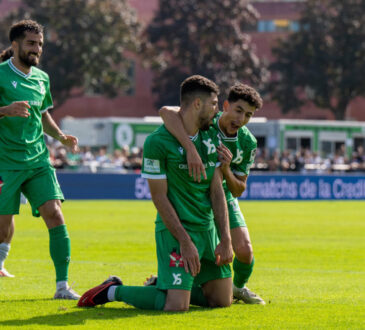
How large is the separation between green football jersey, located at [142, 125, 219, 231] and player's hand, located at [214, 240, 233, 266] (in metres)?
0.28

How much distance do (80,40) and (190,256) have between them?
183ft

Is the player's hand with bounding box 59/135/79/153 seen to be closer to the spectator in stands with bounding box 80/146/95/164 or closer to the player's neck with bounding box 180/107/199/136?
the player's neck with bounding box 180/107/199/136

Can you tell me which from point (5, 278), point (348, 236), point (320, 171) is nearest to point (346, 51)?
point (320, 171)

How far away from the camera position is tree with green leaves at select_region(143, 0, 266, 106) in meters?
63.9

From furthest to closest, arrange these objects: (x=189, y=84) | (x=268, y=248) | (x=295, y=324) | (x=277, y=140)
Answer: (x=277, y=140), (x=268, y=248), (x=189, y=84), (x=295, y=324)

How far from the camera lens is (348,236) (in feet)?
57.0

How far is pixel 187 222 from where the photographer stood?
24.9 feet

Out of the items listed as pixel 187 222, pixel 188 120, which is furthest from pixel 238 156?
pixel 187 222

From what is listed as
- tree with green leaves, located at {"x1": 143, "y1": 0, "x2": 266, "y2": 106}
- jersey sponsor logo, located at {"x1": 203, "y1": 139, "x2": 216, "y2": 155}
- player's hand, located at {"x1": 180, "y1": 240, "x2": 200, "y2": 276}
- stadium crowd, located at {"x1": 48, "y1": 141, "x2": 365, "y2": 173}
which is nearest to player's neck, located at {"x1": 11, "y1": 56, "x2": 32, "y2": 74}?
jersey sponsor logo, located at {"x1": 203, "y1": 139, "x2": 216, "y2": 155}

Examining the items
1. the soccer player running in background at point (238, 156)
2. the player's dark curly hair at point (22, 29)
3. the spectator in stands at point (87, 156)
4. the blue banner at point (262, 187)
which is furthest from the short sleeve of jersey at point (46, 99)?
the spectator in stands at point (87, 156)

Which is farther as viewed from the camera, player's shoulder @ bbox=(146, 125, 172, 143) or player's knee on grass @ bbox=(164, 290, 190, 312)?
player's shoulder @ bbox=(146, 125, 172, 143)

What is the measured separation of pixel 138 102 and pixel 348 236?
2152 inches

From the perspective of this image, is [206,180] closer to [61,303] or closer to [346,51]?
[61,303]

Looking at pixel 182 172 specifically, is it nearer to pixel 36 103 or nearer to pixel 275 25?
pixel 36 103
